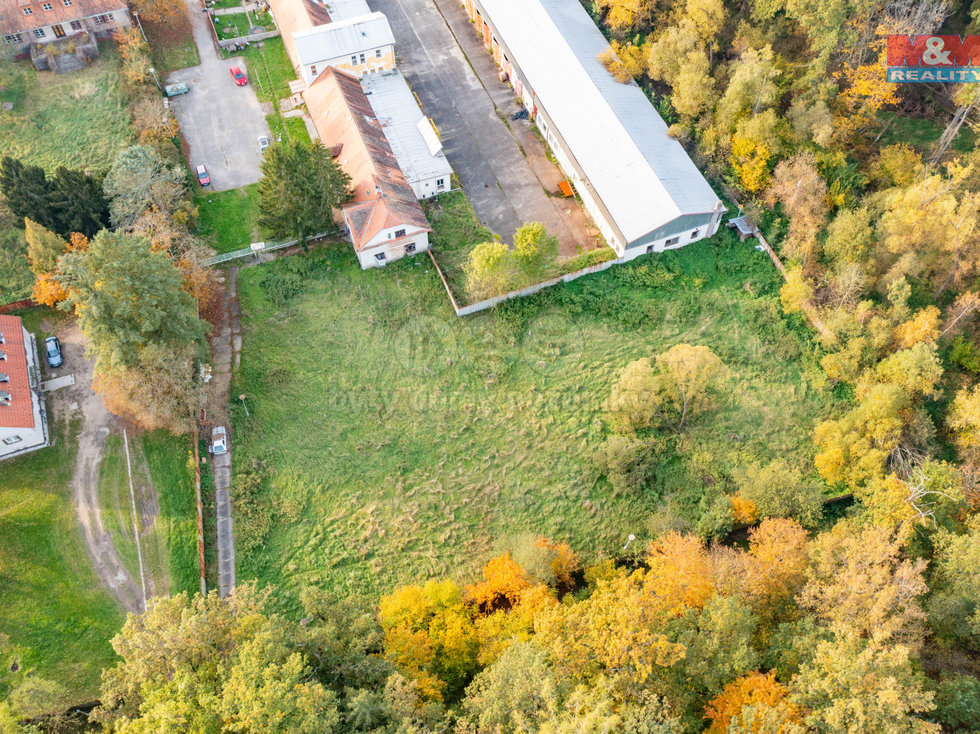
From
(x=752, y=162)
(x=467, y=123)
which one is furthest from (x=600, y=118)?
(x=752, y=162)

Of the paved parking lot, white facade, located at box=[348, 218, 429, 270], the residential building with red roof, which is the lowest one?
white facade, located at box=[348, 218, 429, 270]

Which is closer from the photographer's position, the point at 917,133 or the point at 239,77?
the point at 917,133

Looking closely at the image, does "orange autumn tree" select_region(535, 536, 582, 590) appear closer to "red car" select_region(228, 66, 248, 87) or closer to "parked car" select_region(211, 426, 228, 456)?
"parked car" select_region(211, 426, 228, 456)

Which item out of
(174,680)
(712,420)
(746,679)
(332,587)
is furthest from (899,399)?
(174,680)

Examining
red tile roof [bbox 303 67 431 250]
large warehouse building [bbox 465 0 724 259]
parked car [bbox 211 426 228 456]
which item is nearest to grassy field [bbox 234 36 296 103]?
red tile roof [bbox 303 67 431 250]

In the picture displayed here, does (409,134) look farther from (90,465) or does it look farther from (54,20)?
(90,465)

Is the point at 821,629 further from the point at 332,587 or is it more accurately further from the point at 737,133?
the point at 737,133
